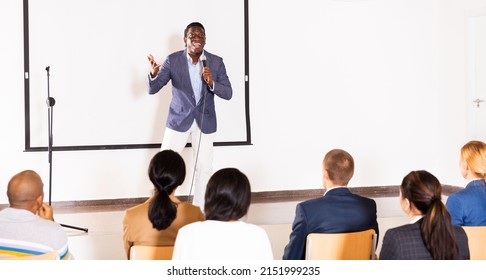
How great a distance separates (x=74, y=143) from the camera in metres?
6.33

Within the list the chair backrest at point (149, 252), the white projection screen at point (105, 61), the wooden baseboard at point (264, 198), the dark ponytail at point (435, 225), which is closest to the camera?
the dark ponytail at point (435, 225)

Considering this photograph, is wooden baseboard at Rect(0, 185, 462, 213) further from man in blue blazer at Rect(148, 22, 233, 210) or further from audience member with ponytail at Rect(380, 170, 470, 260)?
audience member with ponytail at Rect(380, 170, 470, 260)

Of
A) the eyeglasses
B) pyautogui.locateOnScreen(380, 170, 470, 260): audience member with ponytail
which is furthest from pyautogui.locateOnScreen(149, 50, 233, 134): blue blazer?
pyautogui.locateOnScreen(380, 170, 470, 260): audience member with ponytail

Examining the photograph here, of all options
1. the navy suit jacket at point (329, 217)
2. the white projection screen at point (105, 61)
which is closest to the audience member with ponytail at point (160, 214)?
the navy suit jacket at point (329, 217)

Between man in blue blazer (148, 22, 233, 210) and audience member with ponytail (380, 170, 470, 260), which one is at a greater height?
man in blue blazer (148, 22, 233, 210)

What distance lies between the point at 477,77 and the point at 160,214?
5204 millimetres

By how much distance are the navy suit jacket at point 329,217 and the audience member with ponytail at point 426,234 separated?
1.43 feet

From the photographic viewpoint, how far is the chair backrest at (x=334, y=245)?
2.84 meters

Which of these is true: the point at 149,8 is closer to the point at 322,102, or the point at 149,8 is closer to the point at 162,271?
the point at 322,102

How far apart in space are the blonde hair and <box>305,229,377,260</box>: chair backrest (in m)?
0.79

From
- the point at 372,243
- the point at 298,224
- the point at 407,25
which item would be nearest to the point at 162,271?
the point at 298,224

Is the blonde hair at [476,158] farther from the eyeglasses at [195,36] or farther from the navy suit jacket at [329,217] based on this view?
the eyeglasses at [195,36]

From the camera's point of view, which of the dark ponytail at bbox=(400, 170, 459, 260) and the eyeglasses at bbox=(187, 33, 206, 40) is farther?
the eyeglasses at bbox=(187, 33, 206, 40)

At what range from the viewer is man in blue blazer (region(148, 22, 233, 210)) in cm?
541
